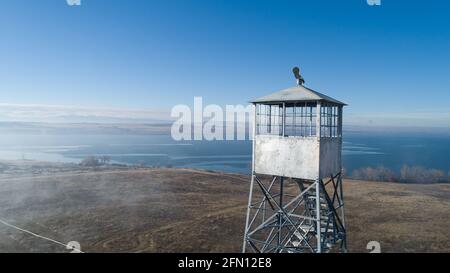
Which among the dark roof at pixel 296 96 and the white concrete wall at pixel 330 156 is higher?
the dark roof at pixel 296 96

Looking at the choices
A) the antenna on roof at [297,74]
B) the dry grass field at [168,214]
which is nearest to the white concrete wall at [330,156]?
the antenna on roof at [297,74]

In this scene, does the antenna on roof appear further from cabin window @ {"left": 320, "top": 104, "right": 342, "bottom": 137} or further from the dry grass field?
the dry grass field

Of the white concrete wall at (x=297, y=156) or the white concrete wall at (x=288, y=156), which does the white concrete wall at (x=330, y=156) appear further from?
the white concrete wall at (x=288, y=156)

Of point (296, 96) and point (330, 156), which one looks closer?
point (296, 96)

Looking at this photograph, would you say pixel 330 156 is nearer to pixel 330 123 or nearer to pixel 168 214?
pixel 330 123

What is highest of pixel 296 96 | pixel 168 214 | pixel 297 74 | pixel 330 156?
pixel 297 74

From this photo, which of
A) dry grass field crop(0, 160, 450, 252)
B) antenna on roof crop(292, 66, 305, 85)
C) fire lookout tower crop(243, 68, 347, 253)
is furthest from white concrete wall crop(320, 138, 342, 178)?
dry grass field crop(0, 160, 450, 252)

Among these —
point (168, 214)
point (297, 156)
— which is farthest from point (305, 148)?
point (168, 214)
